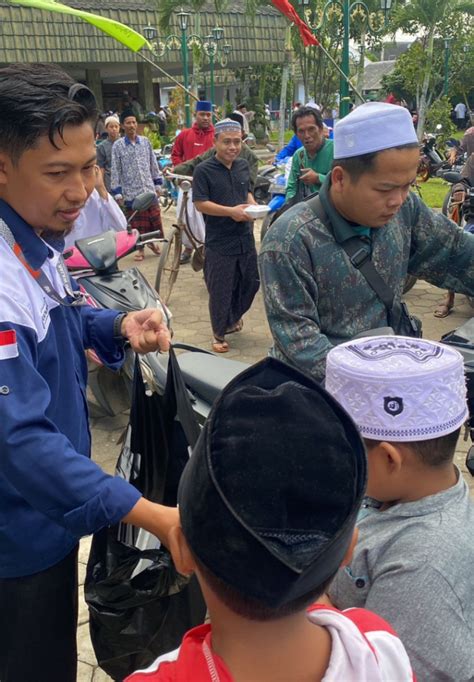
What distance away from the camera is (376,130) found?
189cm

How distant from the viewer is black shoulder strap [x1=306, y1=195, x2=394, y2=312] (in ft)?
6.70

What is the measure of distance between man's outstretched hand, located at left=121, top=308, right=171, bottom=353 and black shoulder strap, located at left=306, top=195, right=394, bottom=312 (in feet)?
2.12

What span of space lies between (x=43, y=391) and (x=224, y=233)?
4253 mm

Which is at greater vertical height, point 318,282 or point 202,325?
point 318,282

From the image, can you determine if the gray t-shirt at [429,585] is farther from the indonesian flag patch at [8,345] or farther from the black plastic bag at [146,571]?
the indonesian flag patch at [8,345]

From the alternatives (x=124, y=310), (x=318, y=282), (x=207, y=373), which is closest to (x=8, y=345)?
(x=318, y=282)

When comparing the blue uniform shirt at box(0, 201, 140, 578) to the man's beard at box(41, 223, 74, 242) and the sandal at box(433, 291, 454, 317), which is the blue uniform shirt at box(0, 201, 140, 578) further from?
the sandal at box(433, 291, 454, 317)

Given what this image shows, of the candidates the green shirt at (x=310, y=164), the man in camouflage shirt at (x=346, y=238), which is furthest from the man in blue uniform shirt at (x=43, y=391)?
the green shirt at (x=310, y=164)

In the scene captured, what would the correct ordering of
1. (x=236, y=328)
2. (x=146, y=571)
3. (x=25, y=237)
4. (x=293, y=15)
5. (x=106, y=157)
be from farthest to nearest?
(x=106, y=157) → (x=293, y=15) → (x=236, y=328) → (x=146, y=571) → (x=25, y=237)

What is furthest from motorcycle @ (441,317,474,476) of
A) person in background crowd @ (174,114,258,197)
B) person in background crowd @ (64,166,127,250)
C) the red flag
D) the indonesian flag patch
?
the red flag

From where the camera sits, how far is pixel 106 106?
88.9 feet

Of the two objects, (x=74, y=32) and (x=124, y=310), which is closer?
(x=124, y=310)

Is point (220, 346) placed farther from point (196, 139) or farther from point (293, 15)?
point (293, 15)

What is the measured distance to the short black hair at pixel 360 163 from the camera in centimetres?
190
